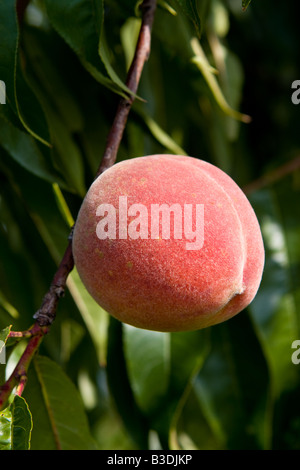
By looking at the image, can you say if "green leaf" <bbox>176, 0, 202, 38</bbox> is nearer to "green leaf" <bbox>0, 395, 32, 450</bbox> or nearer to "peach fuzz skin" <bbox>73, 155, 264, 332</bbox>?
"peach fuzz skin" <bbox>73, 155, 264, 332</bbox>

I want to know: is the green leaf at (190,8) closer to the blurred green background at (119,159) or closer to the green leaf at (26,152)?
the blurred green background at (119,159)

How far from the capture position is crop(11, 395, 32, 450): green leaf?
734mm

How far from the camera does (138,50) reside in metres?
0.96

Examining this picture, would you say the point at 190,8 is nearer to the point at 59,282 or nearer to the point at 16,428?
the point at 59,282

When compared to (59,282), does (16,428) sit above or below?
below

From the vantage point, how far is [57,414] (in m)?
0.99

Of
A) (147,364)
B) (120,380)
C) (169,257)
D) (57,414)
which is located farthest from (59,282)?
(120,380)

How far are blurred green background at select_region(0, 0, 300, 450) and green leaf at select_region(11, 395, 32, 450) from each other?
0.66 ft

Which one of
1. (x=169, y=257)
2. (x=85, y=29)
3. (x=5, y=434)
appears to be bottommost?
(x=5, y=434)

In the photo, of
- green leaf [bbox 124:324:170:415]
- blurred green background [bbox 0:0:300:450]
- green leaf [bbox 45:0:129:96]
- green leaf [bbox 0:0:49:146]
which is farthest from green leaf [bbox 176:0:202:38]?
green leaf [bbox 124:324:170:415]

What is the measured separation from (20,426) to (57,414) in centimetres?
26

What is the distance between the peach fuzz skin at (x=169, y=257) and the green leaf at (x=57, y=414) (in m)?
0.24

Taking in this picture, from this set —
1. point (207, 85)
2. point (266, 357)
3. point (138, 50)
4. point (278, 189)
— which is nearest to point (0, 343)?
point (138, 50)

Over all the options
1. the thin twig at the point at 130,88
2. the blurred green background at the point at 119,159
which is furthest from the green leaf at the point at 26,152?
the thin twig at the point at 130,88
